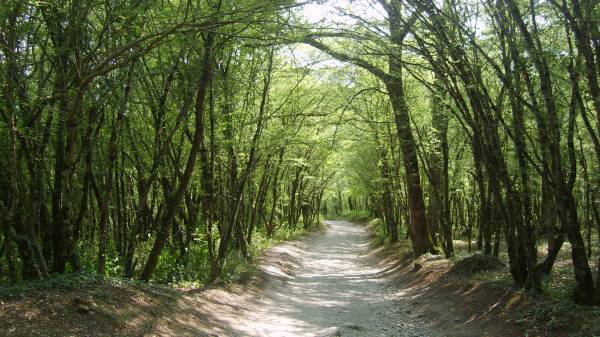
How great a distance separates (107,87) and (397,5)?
5519 millimetres

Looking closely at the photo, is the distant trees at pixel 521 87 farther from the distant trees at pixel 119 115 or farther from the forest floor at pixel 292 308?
the distant trees at pixel 119 115

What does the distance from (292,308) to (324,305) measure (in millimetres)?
802

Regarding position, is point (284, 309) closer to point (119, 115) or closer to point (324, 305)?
point (324, 305)

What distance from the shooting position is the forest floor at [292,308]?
523 cm

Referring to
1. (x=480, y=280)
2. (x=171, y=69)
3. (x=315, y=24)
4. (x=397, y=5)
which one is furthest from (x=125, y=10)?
(x=480, y=280)

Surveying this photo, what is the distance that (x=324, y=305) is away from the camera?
988 centimetres

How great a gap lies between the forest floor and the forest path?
0.07 ft

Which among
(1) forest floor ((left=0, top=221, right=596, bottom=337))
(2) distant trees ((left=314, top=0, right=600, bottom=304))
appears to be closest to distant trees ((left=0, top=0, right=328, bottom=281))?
(1) forest floor ((left=0, top=221, right=596, bottom=337))

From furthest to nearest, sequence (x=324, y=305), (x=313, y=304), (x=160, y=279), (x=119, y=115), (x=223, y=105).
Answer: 1. (x=223, y=105)
2. (x=160, y=279)
3. (x=313, y=304)
4. (x=324, y=305)
5. (x=119, y=115)

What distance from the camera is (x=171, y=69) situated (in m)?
7.84

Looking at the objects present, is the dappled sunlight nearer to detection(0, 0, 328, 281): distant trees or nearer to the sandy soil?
the sandy soil

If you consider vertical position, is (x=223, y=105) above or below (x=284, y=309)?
above

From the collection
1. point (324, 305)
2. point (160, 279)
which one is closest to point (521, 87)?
point (324, 305)

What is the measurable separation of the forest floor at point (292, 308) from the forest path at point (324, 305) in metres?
0.02
